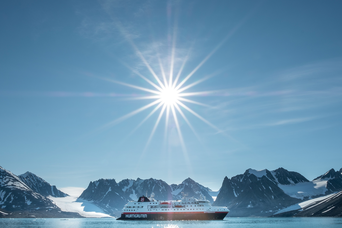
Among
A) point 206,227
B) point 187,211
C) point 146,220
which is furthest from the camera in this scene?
point 146,220

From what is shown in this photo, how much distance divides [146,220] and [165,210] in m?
21.8

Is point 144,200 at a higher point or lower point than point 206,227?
higher

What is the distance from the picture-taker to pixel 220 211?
6580 inches

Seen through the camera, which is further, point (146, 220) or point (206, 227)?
point (146, 220)

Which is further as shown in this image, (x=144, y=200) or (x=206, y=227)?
(x=144, y=200)

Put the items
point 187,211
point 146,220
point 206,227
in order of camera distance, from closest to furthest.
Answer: point 206,227 → point 187,211 → point 146,220

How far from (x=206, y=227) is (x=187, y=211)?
46.4 m

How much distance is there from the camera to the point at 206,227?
120688 millimetres

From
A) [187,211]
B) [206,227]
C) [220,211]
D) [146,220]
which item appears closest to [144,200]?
A: [146,220]

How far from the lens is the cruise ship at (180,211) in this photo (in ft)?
540

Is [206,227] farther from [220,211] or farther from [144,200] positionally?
[144,200]

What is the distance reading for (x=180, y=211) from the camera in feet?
547

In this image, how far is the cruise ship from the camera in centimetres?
16450

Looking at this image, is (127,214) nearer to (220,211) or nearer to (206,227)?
(220,211)
